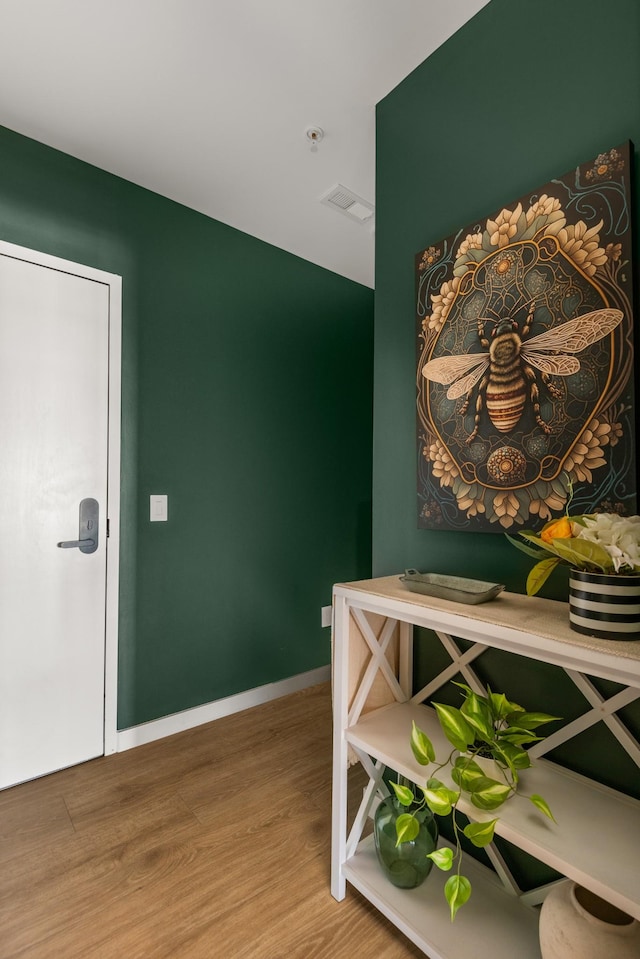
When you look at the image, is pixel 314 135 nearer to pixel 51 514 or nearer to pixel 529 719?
pixel 51 514

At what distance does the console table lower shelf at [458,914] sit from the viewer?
1117 mm

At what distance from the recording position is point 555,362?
1.18 m

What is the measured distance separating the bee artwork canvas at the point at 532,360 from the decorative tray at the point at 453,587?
16 cm

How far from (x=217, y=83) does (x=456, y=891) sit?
243cm

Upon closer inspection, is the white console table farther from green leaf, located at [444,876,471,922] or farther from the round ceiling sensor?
the round ceiling sensor

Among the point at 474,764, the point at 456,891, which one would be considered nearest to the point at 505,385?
the point at 474,764

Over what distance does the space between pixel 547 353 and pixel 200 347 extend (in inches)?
69.4

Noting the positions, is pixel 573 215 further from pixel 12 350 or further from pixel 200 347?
pixel 12 350

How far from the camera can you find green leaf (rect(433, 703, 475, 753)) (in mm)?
1046

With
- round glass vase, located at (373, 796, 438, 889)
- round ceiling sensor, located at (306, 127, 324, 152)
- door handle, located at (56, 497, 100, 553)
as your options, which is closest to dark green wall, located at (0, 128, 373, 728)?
door handle, located at (56, 497, 100, 553)

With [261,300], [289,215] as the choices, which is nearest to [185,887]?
[261,300]

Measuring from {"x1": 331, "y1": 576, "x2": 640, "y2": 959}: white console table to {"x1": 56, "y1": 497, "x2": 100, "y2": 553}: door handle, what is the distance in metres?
1.25

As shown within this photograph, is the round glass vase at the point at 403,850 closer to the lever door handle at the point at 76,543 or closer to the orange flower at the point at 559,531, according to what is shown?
the orange flower at the point at 559,531

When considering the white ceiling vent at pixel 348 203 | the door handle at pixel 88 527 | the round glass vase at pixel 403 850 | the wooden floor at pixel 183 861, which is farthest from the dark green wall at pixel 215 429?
the round glass vase at pixel 403 850
